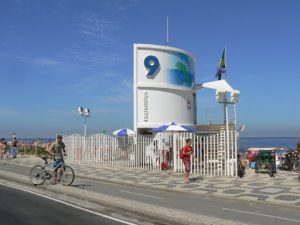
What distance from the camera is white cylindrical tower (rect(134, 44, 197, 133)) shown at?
84.2ft

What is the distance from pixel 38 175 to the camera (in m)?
16.2

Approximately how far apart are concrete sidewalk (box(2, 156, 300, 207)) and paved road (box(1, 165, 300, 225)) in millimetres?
442

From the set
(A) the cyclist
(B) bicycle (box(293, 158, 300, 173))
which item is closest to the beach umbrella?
(B) bicycle (box(293, 158, 300, 173))

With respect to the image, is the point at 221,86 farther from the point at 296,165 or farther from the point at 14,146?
the point at 14,146

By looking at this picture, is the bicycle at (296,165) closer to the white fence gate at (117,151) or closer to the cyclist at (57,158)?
the white fence gate at (117,151)

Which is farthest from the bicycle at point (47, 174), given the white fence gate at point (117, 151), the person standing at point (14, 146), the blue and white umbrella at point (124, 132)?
the person standing at point (14, 146)

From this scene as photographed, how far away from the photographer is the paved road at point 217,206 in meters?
10.2

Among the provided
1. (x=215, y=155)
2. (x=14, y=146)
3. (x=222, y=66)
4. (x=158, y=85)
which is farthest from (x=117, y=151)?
(x=14, y=146)

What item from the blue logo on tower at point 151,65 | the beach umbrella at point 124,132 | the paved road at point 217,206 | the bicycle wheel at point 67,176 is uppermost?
the blue logo on tower at point 151,65

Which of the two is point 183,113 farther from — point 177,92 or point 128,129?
point 128,129

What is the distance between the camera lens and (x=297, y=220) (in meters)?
10.1

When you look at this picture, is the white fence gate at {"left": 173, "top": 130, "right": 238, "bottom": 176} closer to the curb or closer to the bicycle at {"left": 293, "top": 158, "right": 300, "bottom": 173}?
the bicycle at {"left": 293, "top": 158, "right": 300, "bottom": 173}

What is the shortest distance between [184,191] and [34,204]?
533 cm

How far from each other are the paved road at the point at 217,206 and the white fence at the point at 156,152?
17.1 feet
